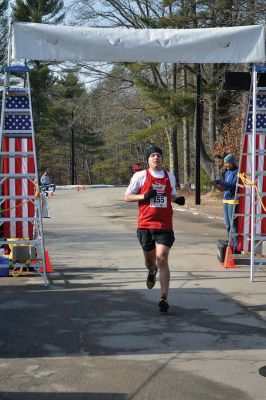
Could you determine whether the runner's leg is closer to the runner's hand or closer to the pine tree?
the runner's hand

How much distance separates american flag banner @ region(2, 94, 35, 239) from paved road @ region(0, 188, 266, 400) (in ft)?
3.20

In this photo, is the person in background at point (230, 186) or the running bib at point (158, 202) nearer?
the running bib at point (158, 202)

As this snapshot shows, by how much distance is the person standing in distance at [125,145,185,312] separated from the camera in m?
6.97

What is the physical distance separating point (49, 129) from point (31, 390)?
63.5m

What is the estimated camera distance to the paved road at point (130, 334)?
4.59 metres

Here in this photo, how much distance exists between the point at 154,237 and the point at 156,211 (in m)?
0.32

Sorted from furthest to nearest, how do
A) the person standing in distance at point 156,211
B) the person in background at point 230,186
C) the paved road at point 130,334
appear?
the person in background at point 230,186, the person standing in distance at point 156,211, the paved road at point 130,334

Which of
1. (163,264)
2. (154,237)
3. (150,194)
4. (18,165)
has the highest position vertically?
(18,165)

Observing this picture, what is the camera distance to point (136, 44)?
8570 mm

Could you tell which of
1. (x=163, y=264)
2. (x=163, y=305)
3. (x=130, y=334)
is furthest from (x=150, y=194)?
(x=130, y=334)

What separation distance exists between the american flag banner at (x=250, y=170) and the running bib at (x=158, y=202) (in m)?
2.48

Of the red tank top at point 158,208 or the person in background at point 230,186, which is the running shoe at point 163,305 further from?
the person in background at point 230,186

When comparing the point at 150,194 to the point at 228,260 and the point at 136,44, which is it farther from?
the point at 228,260

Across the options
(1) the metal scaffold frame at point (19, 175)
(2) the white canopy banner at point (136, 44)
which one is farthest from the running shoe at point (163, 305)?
(2) the white canopy banner at point (136, 44)
